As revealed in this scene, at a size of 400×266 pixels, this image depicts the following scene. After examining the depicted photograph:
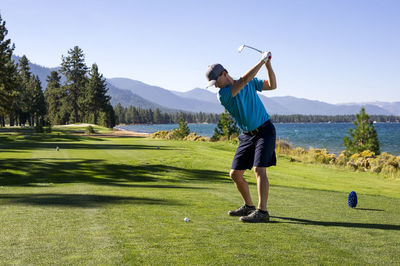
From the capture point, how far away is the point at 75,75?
109 meters

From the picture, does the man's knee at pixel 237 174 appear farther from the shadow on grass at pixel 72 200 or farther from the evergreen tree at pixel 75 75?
the evergreen tree at pixel 75 75

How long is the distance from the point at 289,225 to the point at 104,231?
7.65ft

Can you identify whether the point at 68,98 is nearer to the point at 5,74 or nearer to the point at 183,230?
the point at 5,74

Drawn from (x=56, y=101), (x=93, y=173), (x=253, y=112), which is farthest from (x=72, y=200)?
(x=56, y=101)

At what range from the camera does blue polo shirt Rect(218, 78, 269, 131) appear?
5.25m

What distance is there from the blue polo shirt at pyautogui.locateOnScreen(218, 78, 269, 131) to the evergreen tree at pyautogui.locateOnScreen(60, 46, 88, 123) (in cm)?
10641

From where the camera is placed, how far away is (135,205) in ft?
20.9

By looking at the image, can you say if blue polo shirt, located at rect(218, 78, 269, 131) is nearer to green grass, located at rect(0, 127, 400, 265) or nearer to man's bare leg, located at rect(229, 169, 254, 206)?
man's bare leg, located at rect(229, 169, 254, 206)

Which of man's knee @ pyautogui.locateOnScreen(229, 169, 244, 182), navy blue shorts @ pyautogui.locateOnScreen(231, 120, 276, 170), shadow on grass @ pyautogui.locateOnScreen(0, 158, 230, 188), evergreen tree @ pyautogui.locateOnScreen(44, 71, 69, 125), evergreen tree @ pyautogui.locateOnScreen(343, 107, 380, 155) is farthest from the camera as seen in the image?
Answer: evergreen tree @ pyautogui.locateOnScreen(44, 71, 69, 125)

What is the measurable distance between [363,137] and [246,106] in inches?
990

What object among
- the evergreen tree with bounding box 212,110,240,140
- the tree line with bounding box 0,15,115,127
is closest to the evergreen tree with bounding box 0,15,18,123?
the tree line with bounding box 0,15,115,127

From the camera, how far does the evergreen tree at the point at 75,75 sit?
353 feet

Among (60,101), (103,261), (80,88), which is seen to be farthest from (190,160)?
(60,101)

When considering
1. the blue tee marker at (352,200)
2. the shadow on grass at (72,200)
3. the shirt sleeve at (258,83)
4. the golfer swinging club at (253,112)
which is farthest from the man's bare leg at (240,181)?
the blue tee marker at (352,200)
